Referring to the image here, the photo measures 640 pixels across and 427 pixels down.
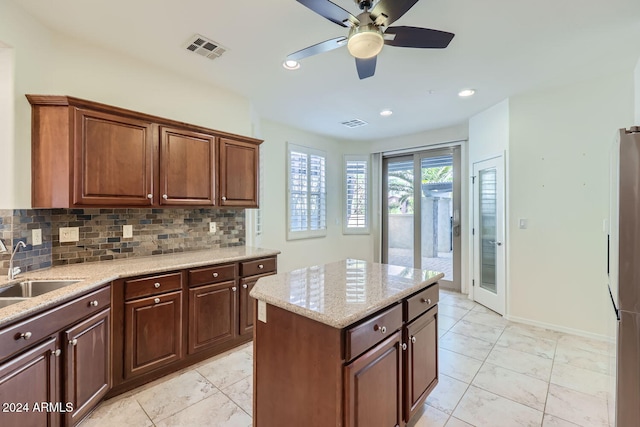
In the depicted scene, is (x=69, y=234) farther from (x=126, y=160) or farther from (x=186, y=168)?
(x=186, y=168)

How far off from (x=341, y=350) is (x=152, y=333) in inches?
67.4

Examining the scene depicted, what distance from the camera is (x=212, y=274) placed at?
8.30 ft

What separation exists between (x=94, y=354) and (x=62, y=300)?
0.49 m

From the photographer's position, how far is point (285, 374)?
141 centimetres

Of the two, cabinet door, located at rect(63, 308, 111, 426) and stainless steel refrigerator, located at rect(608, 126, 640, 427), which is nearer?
stainless steel refrigerator, located at rect(608, 126, 640, 427)

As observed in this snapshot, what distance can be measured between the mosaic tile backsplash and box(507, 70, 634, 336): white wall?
3399mm

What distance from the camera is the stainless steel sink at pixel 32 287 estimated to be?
1.77 m

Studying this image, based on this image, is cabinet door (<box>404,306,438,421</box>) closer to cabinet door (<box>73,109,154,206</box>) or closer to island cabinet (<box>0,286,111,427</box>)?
island cabinet (<box>0,286,111,427</box>)

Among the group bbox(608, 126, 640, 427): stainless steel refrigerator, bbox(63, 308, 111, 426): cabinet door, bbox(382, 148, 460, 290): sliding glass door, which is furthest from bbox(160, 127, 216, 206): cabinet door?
bbox(382, 148, 460, 290): sliding glass door

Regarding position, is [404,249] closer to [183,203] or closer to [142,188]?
[183,203]

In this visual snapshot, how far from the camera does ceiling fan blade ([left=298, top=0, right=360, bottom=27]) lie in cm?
150

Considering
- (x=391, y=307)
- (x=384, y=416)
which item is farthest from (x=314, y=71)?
(x=384, y=416)

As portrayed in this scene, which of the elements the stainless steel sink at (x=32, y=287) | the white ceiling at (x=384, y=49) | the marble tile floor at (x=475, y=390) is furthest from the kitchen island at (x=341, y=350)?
the white ceiling at (x=384, y=49)

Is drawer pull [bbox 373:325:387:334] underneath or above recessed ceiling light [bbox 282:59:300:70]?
underneath
